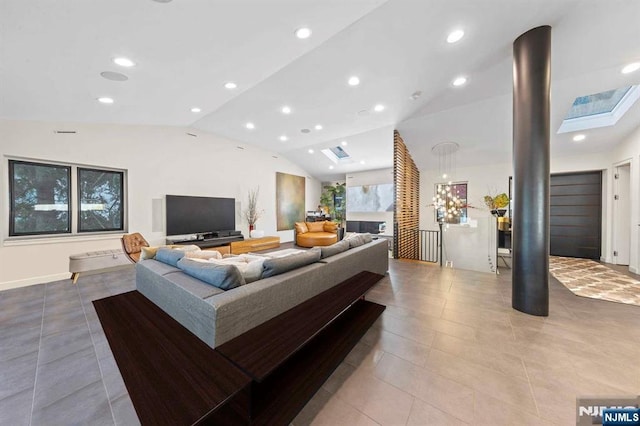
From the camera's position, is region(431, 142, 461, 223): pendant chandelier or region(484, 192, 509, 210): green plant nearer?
region(484, 192, 509, 210): green plant

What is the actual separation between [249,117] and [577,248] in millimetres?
8589

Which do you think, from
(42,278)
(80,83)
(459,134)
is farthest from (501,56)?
(42,278)

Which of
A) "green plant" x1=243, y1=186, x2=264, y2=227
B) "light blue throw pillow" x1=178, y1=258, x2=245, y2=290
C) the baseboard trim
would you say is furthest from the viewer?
"green plant" x1=243, y1=186, x2=264, y2=227

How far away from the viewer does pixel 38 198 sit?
3.85 m

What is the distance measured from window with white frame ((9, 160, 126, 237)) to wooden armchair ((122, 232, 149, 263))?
73 centimetres

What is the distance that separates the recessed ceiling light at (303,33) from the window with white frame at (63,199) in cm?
447

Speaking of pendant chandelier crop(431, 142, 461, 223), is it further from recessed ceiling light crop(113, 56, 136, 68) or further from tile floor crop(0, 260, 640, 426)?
recessed ceiling light crop(113, 56, 136, 68)

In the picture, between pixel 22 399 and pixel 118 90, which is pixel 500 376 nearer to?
pixel 22 399

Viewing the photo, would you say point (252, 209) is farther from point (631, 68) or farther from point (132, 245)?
point (631, 68)

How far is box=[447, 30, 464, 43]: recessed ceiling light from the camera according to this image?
8.86 feet

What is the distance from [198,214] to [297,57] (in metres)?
4.30

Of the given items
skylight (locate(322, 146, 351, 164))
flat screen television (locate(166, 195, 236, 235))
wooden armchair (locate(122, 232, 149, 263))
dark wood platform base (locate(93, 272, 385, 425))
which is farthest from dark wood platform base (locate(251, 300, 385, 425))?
skylight (locate(322, 146, 351, 164))

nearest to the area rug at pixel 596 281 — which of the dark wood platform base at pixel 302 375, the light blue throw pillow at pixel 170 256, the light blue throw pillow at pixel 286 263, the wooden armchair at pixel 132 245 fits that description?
the dark wood platform base at pixel 302 375

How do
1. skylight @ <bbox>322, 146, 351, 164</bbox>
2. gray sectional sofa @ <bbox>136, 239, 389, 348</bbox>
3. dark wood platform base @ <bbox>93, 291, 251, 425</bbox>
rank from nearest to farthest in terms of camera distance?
dark wood platform base @ <bbox>93, 291, 251, 425</bbox>, gray sectional sofa @ <bbox>136, 239, 389, 348</bbox>, skylight @ <bbox>322, 146, 351, 164</bbox>
